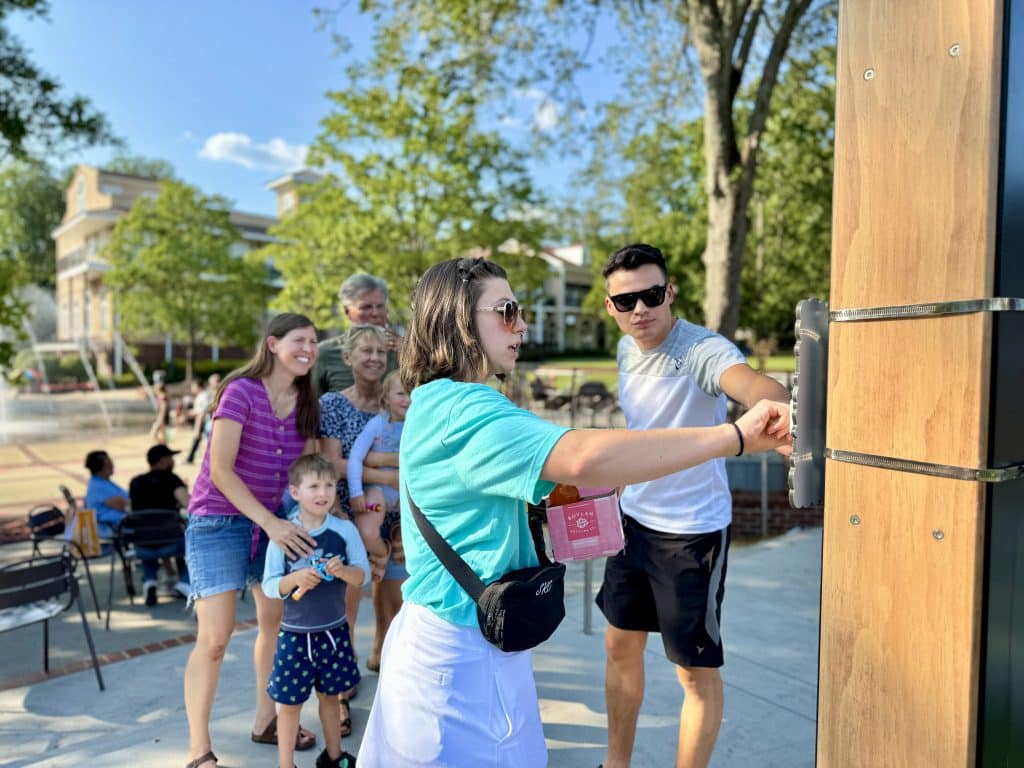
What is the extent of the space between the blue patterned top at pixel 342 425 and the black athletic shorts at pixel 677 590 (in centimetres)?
134

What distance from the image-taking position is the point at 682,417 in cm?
267

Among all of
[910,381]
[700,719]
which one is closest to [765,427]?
[910,381]

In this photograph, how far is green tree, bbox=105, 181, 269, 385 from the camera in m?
32.8

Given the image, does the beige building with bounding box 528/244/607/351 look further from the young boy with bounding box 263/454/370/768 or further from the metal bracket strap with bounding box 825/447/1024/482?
the metal bracket strap with bounding box 825/447/1024/482

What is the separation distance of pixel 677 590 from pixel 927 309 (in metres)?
1.42

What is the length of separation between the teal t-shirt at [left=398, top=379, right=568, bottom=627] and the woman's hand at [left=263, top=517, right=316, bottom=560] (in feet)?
4.12

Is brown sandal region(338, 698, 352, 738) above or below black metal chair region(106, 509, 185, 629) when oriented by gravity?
below

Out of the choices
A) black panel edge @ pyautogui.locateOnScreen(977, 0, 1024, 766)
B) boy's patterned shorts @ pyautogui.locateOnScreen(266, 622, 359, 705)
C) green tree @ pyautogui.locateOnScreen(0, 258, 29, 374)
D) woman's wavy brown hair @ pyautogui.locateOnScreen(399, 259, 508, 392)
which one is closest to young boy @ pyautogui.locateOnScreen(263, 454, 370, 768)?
boy's patterned shorts @ pyautogui.locateOnScreen(266, 622, 359, 705)

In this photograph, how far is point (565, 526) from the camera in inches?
83.4

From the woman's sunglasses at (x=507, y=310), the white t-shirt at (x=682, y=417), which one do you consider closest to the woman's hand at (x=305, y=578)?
the white t-shirt at (x=682, y=417)

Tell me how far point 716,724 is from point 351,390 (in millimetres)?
2100

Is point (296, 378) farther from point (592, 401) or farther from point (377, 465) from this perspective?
point (592, 401)

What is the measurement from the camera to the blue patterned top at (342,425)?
137 inches

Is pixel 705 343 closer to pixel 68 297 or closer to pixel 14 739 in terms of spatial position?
pixel 14 739
